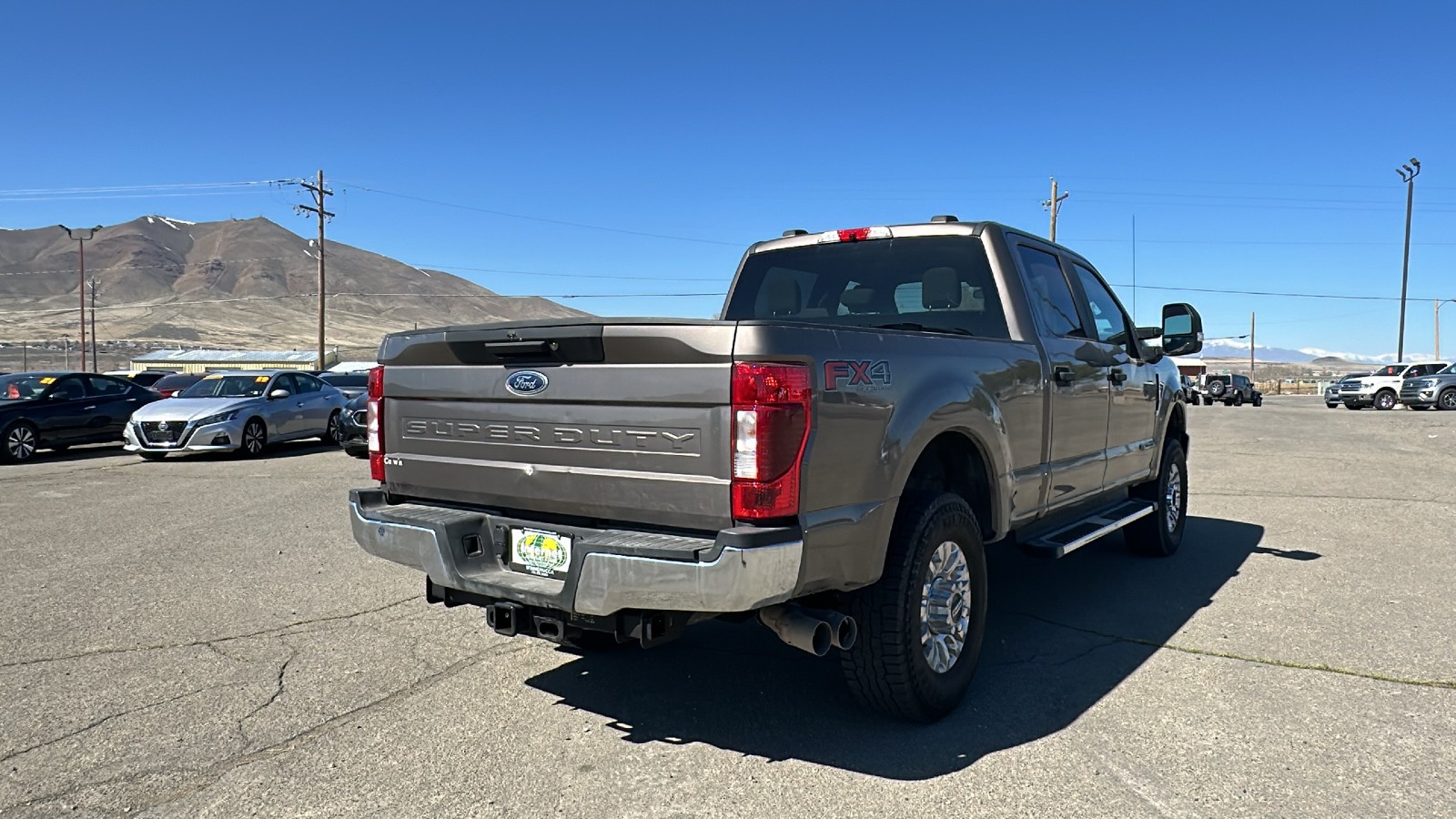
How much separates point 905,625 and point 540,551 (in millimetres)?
1320

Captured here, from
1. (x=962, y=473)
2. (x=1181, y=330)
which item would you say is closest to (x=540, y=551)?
(x=962, y=473)

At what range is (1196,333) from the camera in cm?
636

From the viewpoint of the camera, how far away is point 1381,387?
33531mm

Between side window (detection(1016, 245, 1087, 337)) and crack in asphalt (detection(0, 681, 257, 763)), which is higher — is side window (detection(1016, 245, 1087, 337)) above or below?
above

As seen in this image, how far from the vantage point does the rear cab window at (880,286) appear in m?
4.89

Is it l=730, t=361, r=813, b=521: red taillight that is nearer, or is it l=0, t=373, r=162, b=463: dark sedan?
l=730, t=361, r=813, b=521: red taillight

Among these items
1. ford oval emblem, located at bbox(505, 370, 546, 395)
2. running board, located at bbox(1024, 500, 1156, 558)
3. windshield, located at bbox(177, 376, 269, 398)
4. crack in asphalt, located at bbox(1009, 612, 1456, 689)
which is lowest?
crack in asphalt, located at bbox(1009, 612, 1456, 689)

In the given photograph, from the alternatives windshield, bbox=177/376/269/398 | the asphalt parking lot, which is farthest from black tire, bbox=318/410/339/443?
the asphalt parking lot

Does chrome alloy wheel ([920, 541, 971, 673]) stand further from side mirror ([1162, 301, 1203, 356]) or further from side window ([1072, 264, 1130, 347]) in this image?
side mirror ([1162, 301, 1203, 356])

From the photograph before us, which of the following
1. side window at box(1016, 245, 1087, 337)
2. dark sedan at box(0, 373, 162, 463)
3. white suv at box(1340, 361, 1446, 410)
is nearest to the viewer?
side window at box(1016, 245, 1087, 337)

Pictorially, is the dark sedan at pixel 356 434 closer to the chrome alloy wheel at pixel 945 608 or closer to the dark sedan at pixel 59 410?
the dark sedan at pixel 59 410

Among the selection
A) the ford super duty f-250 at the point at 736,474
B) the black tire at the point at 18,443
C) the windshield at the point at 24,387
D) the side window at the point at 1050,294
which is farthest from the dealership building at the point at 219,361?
the ford super duty f-250 at the point at 736,474

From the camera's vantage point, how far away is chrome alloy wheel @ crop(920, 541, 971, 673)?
3.69 m

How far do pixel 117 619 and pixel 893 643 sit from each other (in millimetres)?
4264
